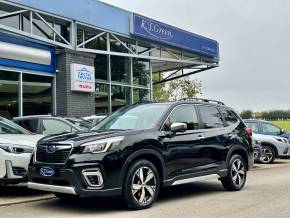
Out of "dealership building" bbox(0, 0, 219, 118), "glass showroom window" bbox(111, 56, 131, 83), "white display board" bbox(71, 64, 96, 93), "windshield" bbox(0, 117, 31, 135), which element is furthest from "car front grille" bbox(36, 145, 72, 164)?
"glass showroom window" bbox(111, 56, 131, 83)

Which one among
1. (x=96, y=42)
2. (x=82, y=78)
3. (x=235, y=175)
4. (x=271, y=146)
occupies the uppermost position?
(x=96, y=42)

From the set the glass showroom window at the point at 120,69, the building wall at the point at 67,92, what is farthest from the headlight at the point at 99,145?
the glass showroom window at the point at 120,69

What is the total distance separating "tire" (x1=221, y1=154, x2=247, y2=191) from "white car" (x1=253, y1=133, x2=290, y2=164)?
8.04 metres

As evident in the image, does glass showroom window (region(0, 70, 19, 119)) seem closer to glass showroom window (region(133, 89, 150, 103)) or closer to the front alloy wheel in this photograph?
glass showroom window (region(133, 89, 150, 103))

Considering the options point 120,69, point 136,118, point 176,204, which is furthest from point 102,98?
point 176,204

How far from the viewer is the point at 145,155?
7.65 meters

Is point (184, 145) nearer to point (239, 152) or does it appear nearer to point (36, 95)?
point (239, 152)

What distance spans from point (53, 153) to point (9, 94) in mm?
9216

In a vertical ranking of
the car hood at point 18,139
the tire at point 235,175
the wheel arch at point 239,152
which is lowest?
the tire at point 235,175

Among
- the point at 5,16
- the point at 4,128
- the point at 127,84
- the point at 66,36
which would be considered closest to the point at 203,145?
the point at 4,128

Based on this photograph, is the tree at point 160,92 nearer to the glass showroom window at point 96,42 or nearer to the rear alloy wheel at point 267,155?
the glass showroom window at point 96,42

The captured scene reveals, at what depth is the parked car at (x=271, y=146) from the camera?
17.9 m

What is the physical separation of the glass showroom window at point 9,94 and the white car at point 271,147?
27.5 ft

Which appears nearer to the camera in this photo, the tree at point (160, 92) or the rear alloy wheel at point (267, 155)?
the rear alloy wheel at point (267, 155)
